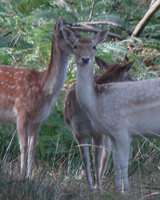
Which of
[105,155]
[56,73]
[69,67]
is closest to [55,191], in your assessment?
[105,155]

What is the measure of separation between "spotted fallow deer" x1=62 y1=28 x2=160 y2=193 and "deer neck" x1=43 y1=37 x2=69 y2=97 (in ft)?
4.09

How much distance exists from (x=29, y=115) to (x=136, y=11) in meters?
4.71

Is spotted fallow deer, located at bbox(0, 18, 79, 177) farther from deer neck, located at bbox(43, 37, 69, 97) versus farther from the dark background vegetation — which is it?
the dark background vegetation

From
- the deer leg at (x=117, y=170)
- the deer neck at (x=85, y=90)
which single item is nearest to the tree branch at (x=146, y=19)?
the deer neck at (x=85, y=90)

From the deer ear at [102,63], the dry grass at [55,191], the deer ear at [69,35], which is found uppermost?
the deer ear at [69,35]

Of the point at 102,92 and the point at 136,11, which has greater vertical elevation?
the point at 136,11

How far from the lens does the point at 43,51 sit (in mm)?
7445

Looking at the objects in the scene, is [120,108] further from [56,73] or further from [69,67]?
[69,67]

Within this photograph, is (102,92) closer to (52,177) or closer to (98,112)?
(98,112)

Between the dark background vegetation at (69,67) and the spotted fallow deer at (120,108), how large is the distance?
39 centimetres

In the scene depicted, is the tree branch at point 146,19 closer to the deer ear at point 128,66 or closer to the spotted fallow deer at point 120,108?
the deer ear at point 128,66

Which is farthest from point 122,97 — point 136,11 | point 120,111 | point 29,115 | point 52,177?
point 136,11

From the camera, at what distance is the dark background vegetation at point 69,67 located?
438cm

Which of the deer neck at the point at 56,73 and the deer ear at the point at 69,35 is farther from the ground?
the deer ear at the point at 69,35
